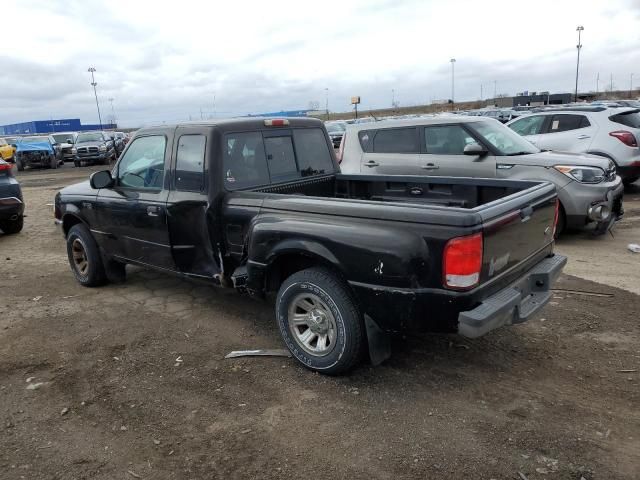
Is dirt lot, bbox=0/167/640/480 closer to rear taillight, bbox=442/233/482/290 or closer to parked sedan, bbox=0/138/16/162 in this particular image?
rear taillight, bbox=442/233/482/290

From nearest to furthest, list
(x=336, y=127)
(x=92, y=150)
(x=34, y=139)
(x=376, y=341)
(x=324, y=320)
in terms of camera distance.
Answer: (x=376, y=341), (x=324, y=320), (x=336, y=127), (x=92, y=150), (x=34, y=139)

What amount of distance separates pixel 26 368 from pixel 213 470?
219 cm

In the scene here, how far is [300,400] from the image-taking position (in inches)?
139

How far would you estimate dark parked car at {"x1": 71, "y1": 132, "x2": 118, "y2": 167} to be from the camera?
89.1ft

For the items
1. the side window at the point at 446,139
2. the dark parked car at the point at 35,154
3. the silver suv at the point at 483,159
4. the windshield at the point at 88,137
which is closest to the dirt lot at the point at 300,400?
the silver suv at the point at 483,159

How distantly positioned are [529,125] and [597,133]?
1420 mm

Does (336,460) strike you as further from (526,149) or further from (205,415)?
(526,149)

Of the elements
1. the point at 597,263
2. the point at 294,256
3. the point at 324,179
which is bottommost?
the point at 597,263

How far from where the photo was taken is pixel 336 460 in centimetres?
290

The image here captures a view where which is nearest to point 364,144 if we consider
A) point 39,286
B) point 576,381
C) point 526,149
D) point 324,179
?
point 526,149

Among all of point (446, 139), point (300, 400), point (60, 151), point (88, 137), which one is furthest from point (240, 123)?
point (60, 151)

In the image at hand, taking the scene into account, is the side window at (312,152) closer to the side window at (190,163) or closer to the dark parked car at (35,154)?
the side window at (190,163)

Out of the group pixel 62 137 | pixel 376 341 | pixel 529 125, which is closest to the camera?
pixel 376 341

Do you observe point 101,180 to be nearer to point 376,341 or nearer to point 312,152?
point 312,152
